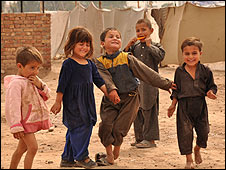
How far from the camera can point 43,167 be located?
4.77m

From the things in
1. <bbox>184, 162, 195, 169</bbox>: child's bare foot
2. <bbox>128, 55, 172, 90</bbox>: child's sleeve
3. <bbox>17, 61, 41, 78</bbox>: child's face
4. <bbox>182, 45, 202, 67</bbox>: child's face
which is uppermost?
<bbox>182, 45, 202, 67</bbox>: child's face

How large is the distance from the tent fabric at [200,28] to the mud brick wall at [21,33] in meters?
4.23

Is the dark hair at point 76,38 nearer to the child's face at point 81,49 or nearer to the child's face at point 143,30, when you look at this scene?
the child's face at point 81,49

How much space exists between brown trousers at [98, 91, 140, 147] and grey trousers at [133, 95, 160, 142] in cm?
100

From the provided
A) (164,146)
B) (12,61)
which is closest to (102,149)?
(164,146)

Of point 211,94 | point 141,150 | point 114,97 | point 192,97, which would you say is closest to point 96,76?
point 114,97

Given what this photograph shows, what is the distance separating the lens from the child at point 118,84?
4.86 meters

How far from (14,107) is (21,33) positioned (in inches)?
368

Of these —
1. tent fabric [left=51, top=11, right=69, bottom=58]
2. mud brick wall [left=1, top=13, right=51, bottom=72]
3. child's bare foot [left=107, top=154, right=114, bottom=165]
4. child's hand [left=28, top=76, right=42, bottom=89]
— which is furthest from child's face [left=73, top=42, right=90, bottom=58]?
tent fabric [left=51, top=11, right=69, bottom=58]

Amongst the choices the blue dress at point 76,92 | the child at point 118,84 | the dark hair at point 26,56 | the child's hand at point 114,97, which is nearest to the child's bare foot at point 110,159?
the child at point 118,84

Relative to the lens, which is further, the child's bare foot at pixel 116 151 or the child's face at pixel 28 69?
the child's bare foot at pixel 116 151

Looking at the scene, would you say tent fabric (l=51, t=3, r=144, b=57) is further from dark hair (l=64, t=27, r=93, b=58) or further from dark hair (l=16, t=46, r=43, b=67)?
dark hair (l=16, t=46, r=43, b=67)

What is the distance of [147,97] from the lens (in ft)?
19.2

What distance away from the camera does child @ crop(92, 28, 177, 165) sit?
486cm
